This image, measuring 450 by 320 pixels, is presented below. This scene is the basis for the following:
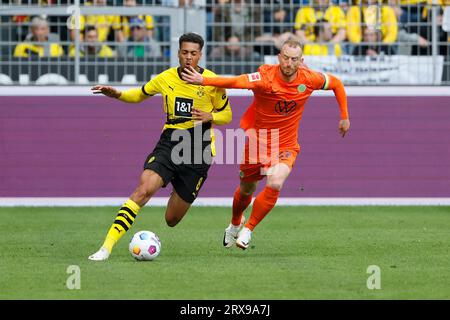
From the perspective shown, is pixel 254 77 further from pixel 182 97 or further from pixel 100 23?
pixel 100 23

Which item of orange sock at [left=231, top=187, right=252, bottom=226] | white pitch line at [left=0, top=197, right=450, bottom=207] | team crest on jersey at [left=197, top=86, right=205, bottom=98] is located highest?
team crest on jersey at [left=197, top=86, right=205, bottom=98]

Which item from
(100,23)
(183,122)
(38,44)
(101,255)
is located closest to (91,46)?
(100,23)

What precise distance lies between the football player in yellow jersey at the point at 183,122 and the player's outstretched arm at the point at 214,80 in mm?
349

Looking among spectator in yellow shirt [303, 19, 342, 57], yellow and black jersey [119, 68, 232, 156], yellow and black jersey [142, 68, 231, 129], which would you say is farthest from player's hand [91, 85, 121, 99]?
spectator in yellow shirt [303, 19, 342, 57]

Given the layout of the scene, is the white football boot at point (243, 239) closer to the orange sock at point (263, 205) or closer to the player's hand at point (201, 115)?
the orange sock at point (263, 205)

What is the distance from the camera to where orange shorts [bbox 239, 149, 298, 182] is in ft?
39.1

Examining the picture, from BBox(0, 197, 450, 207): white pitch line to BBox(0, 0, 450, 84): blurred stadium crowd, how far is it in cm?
206

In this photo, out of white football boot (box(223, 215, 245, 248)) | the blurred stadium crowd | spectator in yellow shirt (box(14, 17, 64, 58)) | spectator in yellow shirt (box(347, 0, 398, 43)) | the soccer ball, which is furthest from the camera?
spectator in yellow shirt (box(347, 0, 398, 43))

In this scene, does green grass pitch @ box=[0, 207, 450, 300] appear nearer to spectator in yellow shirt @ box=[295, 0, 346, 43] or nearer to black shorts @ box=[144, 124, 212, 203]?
black shorts @ box=[144, 124, 212, 203]

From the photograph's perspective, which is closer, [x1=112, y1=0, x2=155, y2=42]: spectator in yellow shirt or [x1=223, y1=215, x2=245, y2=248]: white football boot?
[x1=223, y1=215, x2=245, y2=248]: white football boot

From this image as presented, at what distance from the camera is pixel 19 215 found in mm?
15961

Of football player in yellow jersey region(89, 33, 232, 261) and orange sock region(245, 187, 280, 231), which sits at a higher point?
football player in yellow jersey region(89, 33, 232, 261)

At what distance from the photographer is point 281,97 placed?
1179 cm

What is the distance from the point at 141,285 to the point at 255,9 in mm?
8862
